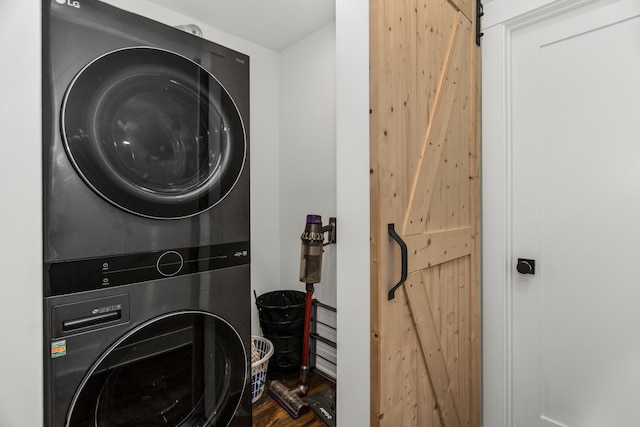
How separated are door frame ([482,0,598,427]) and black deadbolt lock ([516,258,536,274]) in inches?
1.9

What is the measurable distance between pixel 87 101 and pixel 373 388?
4.11ft

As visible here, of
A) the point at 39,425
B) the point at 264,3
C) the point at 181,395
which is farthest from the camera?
the point at 264,3

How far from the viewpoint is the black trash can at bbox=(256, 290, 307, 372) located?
2.33 meters

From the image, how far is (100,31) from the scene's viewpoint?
826mm

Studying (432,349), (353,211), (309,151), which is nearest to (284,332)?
(432,349)

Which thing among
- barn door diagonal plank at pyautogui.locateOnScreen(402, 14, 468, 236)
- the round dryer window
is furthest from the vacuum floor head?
the round dryer window

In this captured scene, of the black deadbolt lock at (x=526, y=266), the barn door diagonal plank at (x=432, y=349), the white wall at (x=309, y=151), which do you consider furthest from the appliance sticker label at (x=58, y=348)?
the black deadbolt lock at (x=526, y=266)

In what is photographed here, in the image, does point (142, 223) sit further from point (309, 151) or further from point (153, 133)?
point (309, 151)

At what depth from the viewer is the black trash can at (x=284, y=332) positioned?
2326mm

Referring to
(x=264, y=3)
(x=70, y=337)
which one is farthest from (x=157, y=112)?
(x=264, y=3)

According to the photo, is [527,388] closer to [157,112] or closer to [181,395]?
[181,395]

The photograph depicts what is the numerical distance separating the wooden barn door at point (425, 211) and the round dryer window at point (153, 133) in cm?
56

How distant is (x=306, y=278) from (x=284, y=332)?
2.15 feet

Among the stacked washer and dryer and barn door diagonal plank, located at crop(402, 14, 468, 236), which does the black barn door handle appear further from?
the stacked washer and dryer
